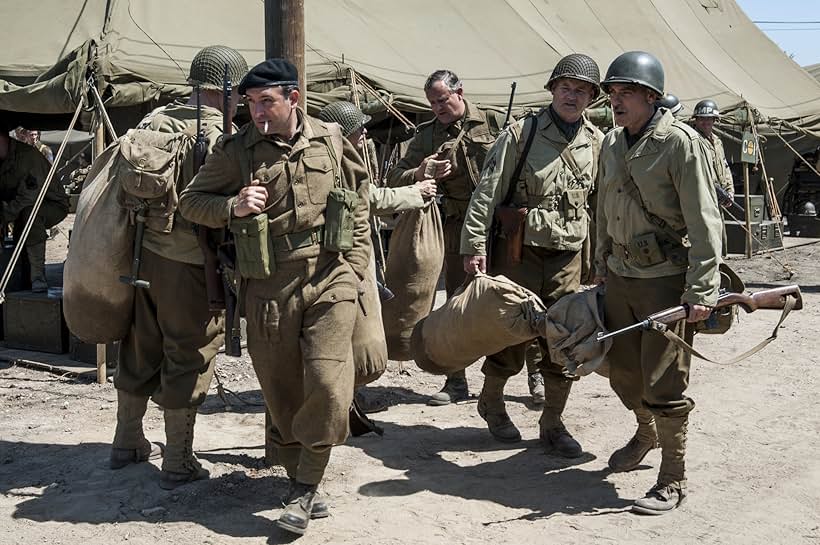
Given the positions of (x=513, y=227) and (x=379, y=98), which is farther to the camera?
(x=379, y=98)

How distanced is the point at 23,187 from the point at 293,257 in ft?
19.6

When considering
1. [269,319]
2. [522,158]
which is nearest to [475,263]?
[522,158]

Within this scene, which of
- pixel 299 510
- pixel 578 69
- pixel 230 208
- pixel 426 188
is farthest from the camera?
pixel 578 69

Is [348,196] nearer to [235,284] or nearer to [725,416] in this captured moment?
[235,284]

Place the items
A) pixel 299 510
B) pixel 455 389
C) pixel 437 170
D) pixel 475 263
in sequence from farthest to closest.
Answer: pixel 455 389 < pixel 437 170 < pixel 475 263 < pixel 299 510

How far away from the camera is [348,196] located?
4.28 m

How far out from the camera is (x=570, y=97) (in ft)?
17.9

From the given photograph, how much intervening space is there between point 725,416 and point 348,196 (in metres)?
3.19

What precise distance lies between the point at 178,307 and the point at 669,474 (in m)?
2.44

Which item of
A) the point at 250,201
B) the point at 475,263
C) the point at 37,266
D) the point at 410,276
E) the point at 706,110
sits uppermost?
the point at 706,110

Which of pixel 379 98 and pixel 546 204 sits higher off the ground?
pixel 379 98

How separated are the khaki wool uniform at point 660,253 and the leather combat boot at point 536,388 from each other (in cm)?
182

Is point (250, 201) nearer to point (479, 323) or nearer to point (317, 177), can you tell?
point (317, 177)

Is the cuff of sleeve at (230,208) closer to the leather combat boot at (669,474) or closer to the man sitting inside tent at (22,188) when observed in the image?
the leather combat boot at (669,474)
